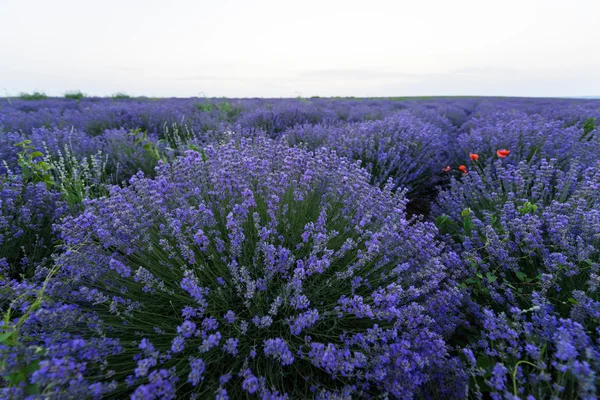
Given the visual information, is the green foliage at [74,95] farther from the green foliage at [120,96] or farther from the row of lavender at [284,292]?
the row of lavender at [284,292]

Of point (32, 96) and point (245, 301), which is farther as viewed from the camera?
point (32, 96)

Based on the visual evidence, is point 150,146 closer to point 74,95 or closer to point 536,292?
point 536,292

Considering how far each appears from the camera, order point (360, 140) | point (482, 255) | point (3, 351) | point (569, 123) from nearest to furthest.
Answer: point (3, 351) → point (482, 255) → point (360, 140) → point (569, 123)

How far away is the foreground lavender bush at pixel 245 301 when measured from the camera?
3.72 feet

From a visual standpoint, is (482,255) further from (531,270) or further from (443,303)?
(443,303)

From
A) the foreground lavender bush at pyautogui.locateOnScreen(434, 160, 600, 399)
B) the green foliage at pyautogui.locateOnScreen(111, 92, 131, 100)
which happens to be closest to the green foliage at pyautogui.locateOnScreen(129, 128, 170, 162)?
the foreground lavender bush at pyautogui.locateOnScreen(434, 160, 600, 399)

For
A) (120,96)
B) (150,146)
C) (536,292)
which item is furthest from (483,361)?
(120,96)

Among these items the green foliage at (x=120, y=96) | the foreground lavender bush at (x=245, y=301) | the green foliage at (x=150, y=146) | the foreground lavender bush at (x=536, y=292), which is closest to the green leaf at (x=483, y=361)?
the foreground lavender bush at (x=536, y=292)

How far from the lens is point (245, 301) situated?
1283 mm

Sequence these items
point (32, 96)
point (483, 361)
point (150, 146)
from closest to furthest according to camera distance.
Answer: point (483, 361) → point (150, 146) → point (32, 96)

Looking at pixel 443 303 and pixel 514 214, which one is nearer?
pixel 443 303

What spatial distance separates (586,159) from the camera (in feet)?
10.0

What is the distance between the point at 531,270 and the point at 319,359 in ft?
4.61

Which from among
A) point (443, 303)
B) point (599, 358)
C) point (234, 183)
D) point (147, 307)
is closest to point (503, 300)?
point (443, 303)
